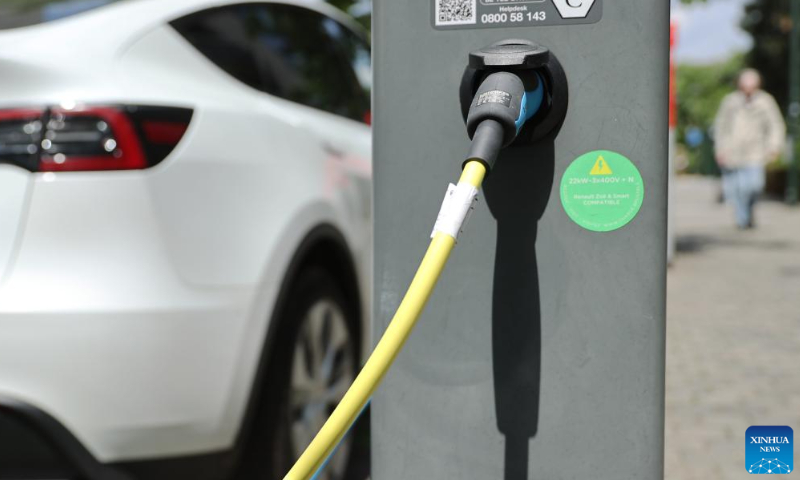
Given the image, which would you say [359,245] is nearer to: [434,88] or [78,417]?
[78,417]

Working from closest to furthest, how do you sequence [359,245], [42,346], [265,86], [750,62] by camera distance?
[42,346] → [265,86] → [359,245] → [750,62]

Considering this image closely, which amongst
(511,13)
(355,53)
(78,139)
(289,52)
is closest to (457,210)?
(511,13)

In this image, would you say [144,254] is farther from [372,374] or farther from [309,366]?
[372,374]

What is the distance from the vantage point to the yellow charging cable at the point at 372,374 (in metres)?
1.33

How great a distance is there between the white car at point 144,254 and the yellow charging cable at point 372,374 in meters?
1.11

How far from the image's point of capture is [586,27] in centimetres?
157

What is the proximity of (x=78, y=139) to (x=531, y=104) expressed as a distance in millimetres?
1299

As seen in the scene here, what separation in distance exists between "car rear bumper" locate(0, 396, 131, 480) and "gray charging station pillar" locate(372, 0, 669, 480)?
39.2 inches

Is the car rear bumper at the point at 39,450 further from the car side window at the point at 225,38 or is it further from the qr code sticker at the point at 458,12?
the qr code sticker at the point at 458,12

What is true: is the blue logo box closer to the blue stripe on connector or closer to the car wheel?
the blue stripe on connector

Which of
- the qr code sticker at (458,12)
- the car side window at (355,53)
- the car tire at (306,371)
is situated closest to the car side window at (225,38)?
the car tire at (306,371)

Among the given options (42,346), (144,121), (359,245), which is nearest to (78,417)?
(42,346)

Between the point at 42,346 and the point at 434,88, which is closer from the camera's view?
the point at 434,88

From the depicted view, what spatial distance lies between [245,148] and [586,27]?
1.38m
